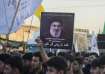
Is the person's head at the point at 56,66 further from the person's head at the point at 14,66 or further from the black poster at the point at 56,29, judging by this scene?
the black poster at the point at 56,29

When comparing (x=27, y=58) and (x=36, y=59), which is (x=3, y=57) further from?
(x=27, y=58)

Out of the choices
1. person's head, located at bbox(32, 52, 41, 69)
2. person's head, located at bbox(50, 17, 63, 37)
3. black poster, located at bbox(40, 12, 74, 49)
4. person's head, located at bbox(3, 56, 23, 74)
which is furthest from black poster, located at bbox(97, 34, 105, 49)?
person's head, located at bbox(3, 56, 23, 74)

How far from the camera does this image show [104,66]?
753cm

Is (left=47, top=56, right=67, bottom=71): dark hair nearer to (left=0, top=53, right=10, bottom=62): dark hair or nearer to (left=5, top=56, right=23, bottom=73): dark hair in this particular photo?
(left=5, top=56, right=23, bottom=73): dark hair

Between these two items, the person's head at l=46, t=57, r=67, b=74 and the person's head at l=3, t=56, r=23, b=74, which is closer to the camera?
the person's head at l=46, t=57, r=67, b=74

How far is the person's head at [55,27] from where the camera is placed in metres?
10.4

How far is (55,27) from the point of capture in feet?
34.1

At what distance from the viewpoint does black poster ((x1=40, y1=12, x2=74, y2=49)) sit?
34.3 feet

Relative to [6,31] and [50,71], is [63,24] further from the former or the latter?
[50,71]

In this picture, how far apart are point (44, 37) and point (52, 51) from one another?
66.7 inches

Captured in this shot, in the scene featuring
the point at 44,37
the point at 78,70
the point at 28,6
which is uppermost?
the point at 28,6

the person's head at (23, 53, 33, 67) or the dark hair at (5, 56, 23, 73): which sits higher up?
the dark hair at (5, 56, 23, 73)

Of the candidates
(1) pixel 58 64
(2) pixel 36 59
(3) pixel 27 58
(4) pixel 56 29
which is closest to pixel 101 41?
(4) pixel 56 29

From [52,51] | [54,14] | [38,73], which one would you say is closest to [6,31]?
[38,73]
